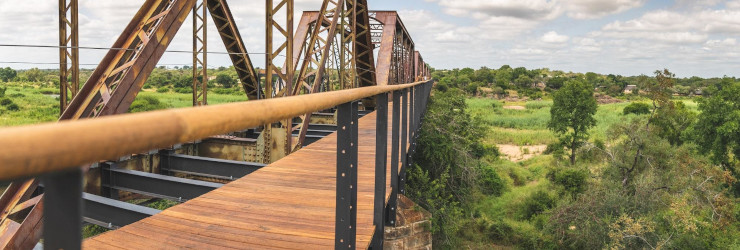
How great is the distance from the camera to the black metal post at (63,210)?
0.65 metres

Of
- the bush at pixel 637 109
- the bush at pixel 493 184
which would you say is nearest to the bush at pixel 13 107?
the bush at pixel 493 184

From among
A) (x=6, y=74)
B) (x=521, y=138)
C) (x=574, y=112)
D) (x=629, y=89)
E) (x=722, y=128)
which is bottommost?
(x=521, y=138)

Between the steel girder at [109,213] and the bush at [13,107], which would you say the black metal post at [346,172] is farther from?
the bush at [13,107]

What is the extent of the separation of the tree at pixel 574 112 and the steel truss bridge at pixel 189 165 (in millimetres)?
30773

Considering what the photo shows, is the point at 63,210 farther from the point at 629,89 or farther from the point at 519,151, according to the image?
the point at 629,89

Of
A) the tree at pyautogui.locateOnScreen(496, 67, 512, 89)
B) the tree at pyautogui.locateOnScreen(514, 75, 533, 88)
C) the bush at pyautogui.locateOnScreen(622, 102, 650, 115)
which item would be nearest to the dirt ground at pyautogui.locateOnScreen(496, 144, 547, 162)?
the bush at pyautogui.locateOnScreen(622, 102, 650, 115)

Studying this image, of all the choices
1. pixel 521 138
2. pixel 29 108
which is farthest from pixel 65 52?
pixel 521 138

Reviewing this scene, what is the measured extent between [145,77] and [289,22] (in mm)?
2212

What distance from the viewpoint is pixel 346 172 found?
202 centimetres

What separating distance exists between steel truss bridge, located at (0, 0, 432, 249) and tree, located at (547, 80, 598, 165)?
1212 inches

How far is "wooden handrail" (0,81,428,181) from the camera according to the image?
52 cm

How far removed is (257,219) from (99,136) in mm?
2598

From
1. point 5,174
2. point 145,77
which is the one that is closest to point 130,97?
point 145,77

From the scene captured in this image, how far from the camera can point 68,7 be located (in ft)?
21.7
